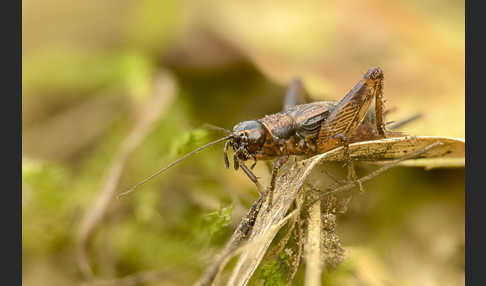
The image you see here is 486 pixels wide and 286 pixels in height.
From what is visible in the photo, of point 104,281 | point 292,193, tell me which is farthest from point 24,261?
point 292,193

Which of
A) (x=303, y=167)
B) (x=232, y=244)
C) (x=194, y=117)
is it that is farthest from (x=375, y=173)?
(x=194, y=117)

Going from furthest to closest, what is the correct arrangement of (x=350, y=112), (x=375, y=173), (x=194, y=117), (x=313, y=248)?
(x=194, y=117), (x=350, y=112), (x=375, y=173), (x=313, y=248)

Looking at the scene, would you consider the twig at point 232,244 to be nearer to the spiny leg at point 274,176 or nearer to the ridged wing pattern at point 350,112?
the spiny leg at point 274,176

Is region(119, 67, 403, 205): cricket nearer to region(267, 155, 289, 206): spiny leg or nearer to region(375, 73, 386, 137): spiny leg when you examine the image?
region(375, 73, 386, 137): spiny leg

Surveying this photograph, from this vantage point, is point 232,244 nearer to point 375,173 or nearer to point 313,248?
point 313,248

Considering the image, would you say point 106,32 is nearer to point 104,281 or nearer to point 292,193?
point 104,281

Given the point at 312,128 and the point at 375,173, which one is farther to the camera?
the point at 312,128
